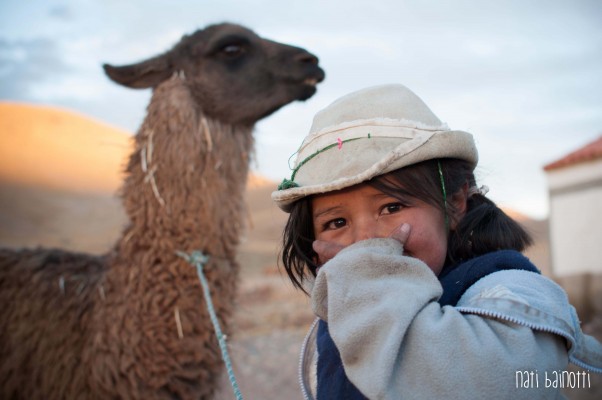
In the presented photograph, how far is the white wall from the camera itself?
9.44 m

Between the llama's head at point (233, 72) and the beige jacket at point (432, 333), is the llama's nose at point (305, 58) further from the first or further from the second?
the beige jacket at point (432, 333)

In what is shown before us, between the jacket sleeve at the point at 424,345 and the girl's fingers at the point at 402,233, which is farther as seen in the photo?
the girl's fingers at the point at 402,233

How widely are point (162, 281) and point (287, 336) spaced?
6.01 m

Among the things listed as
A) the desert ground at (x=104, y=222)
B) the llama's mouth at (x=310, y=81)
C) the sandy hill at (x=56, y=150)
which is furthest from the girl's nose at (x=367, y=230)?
the sandy hill at (x=56, y=150)

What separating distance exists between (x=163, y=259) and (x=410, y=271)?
204 cm

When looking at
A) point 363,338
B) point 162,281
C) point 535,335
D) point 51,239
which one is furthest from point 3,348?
point 51,239

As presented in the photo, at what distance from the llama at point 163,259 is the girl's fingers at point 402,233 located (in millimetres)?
1750

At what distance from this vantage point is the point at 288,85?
3.81m

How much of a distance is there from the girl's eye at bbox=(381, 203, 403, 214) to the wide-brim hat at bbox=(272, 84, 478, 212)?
119mm

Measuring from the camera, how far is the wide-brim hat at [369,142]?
1.57m

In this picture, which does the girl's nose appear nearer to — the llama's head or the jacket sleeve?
the jacket sleeve

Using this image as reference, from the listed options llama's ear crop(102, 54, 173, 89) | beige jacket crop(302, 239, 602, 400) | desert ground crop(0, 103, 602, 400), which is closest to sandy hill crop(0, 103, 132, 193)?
desert ground crop(0, 103, 602, 400)

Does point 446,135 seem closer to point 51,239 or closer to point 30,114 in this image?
point 51,239

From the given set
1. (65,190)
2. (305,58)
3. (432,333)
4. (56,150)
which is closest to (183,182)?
(305,58)
